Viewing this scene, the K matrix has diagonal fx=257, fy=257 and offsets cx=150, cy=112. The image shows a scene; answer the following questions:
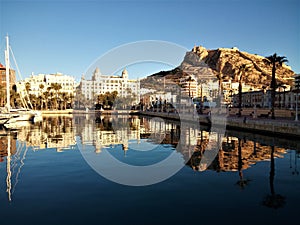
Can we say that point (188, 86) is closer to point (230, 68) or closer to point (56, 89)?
point (56, 89)

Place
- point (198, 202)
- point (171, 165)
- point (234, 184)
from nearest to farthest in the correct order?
point (198, 202), point (234, 184), point (171, 165)

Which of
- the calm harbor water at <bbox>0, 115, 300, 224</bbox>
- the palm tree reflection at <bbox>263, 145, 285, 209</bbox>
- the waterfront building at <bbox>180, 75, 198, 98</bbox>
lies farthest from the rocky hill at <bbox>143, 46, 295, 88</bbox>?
the palm tree reflection at <bbox>263, 145, 285, 209</bbox>

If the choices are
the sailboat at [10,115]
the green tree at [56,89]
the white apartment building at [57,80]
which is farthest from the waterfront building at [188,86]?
the white apartment building at [57,80]

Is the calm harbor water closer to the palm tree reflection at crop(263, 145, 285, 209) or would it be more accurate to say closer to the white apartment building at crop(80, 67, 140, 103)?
the palm tree reflection at crop(263, 145, 285, 209)

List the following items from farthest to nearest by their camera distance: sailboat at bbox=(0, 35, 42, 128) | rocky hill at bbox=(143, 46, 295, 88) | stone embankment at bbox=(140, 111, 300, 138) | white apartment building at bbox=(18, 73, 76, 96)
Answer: rocky hill at bbox=(143, 46, 295, 88) < white apartment building at bbox=(18, 73, 76, 96) < sailboat at bbox=(0, 35, 42, 128) < stone embankment at bbox=(140, 111, 300, 138)

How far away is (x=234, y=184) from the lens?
32.8 ft

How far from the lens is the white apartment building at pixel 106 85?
148 m

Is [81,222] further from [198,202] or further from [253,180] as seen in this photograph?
[253,180]

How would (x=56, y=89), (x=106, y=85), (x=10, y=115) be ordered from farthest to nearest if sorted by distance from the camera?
(x=106, y=85)
(x=56, y=89)
(x=10, y=115)

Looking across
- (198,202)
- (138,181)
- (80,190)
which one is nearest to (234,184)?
(198,202)

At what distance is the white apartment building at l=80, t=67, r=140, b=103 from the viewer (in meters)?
148

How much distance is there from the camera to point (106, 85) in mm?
166875

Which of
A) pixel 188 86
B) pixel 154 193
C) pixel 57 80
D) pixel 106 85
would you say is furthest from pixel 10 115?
pixel 106 85

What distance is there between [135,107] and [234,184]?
379 feet
